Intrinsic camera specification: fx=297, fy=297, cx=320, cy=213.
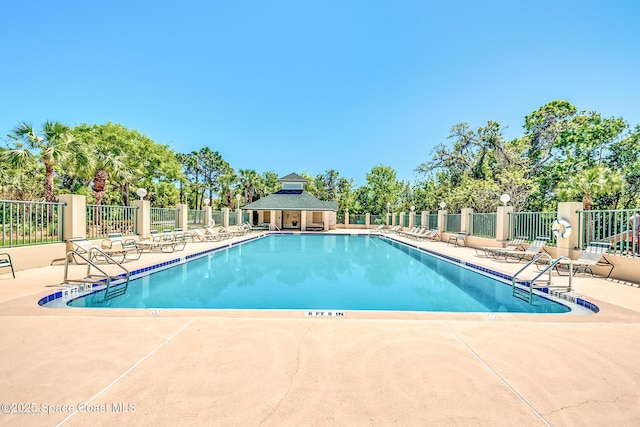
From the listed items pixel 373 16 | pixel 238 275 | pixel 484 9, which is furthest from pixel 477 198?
pixel 238 275

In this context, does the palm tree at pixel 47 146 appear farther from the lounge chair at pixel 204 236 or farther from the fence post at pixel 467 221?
the fence post at pixel 467 221

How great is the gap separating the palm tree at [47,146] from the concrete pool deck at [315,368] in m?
11.1

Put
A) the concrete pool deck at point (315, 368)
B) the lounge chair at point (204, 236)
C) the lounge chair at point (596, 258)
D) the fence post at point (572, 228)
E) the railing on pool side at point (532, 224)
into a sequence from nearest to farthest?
the concrete pool deck at point (315, 368) < the lounge chair at point (596, 258) < the fence post at point (572, 228) < the railing on pool side at point (532, 224) < the lounge chair at point (204, 236)

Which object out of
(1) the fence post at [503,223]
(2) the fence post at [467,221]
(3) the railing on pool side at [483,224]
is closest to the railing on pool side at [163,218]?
(2) the fence post at [467,221]

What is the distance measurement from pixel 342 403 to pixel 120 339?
2.77m

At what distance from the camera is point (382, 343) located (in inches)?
135

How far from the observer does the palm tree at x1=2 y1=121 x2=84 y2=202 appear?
12.5m

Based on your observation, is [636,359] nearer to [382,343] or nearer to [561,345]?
[561,345]

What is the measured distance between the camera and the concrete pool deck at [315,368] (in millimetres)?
2188

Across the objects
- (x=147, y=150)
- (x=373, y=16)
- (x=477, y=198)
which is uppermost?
(x=373, y=16)

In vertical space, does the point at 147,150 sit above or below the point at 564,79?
below

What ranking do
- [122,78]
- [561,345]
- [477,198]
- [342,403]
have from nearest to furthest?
[342,403]
[561,345]
[477,198]
[122,78]

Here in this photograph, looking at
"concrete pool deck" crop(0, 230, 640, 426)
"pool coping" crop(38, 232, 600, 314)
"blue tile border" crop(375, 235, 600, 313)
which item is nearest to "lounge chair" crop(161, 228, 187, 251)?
"pool coping" crop(38, 232, 600, 314)

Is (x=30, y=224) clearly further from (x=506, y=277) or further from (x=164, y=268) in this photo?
(x=506, y=277)
